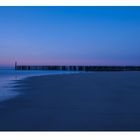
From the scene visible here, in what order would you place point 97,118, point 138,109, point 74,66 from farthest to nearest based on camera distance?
point 74,66 < point 138,109 < point 97,118

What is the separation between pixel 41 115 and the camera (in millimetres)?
5488

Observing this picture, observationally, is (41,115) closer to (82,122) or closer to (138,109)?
(82,122)

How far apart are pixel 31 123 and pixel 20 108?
4.85 ft

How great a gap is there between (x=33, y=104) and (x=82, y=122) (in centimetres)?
222
